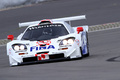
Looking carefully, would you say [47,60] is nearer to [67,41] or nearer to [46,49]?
[46,49]

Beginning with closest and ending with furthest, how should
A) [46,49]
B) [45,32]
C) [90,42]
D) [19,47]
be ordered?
[46,49]
[19,47]
[45,32]
[90,42]

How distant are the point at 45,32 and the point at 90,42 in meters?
5.01

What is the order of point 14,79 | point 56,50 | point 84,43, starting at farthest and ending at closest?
point 84,43, point 56,50, point 14,79

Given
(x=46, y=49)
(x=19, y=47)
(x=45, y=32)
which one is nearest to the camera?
(x=46, y=49)

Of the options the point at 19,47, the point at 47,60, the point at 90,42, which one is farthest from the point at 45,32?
the point at 90,42

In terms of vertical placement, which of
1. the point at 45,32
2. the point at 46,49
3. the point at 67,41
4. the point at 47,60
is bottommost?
the point at 47,60

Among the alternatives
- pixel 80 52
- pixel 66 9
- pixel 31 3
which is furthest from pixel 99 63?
pixel 31 3

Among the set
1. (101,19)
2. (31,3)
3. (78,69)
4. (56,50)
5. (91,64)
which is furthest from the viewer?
(31,3)

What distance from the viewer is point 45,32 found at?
10.9 metres

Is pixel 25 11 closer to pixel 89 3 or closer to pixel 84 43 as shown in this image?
pixel 89 3

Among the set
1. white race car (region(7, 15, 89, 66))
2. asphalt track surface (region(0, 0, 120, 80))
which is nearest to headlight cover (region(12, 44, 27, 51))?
white race car (region(7, 15, 89, 66))

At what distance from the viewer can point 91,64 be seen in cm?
876

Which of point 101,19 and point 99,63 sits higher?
point 101,19

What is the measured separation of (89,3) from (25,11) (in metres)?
3.87
